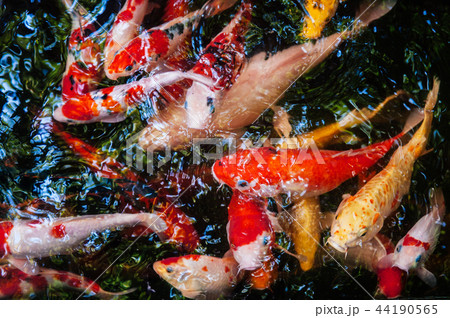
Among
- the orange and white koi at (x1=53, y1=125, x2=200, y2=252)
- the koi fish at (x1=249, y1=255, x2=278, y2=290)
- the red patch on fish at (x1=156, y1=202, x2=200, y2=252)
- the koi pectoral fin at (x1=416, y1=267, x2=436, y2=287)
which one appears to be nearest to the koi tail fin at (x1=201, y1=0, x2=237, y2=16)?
the orange and white koi at (x1=53, y1=125, x2=200, y2=252)

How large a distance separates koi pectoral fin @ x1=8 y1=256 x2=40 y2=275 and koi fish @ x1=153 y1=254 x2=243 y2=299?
640mm

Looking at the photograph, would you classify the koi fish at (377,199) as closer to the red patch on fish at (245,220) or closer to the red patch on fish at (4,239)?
the red patch on fish at (245,220)

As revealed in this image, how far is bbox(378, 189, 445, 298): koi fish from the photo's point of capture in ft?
6.76

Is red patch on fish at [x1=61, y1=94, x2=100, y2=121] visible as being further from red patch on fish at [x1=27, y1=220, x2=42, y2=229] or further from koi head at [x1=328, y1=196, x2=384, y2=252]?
koi head at [x1=328, y1=196, x2=384, y2=252]

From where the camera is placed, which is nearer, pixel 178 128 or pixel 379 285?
pixel 379 285

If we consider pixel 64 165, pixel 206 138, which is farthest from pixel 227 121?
pixel 64 165

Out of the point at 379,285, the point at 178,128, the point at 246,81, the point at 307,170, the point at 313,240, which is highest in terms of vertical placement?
the point at 246,81

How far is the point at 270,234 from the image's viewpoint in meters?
2.06

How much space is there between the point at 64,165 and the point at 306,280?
58.1 inches

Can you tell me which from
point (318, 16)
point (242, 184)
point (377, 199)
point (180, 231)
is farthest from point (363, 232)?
point (318, 16)

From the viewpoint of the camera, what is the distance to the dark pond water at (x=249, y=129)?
213 cm

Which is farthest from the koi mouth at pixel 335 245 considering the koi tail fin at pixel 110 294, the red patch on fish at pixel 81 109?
the red patch on fish at pixel 81 109

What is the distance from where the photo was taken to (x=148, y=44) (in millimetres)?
2352
